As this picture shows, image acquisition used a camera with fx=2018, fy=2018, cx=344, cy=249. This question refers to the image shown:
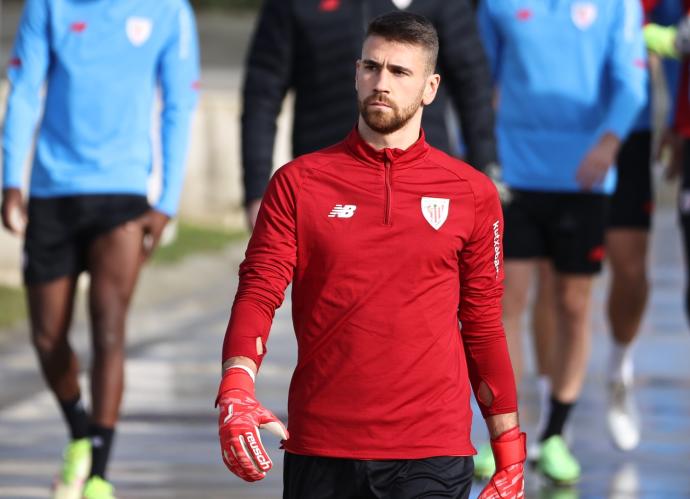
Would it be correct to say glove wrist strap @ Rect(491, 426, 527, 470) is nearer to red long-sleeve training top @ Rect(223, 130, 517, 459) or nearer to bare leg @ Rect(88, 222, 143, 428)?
red long-sleeve training top @ Rect(223, 130, 517, 459)

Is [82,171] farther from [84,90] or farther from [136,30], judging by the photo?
[136,30]

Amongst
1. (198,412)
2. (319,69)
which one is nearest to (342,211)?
(319,69)

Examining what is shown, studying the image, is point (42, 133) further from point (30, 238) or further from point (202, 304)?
point (202, 304)

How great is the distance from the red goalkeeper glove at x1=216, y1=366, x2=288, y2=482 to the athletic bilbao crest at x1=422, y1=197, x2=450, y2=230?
669mm

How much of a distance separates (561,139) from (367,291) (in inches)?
147

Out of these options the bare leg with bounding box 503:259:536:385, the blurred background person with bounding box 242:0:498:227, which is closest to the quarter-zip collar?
the blurred background person with bounding box 242:0:498:227

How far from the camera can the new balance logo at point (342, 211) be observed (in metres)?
4.74

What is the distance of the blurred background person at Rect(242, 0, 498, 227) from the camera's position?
692 centimetres

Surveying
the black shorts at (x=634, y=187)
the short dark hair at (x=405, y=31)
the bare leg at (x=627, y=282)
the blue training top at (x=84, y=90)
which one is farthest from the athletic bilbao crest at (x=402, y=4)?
the bare leg at (x=627, y=282)

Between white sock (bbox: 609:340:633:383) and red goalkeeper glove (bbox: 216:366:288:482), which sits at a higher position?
red goalkeeper glove (bbox: 216:366:288:482)

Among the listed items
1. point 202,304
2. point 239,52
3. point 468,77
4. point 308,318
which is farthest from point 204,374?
point 239,52

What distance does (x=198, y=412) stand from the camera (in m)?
9.99

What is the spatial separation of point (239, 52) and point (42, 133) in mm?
36177

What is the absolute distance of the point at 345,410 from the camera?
4754mm
